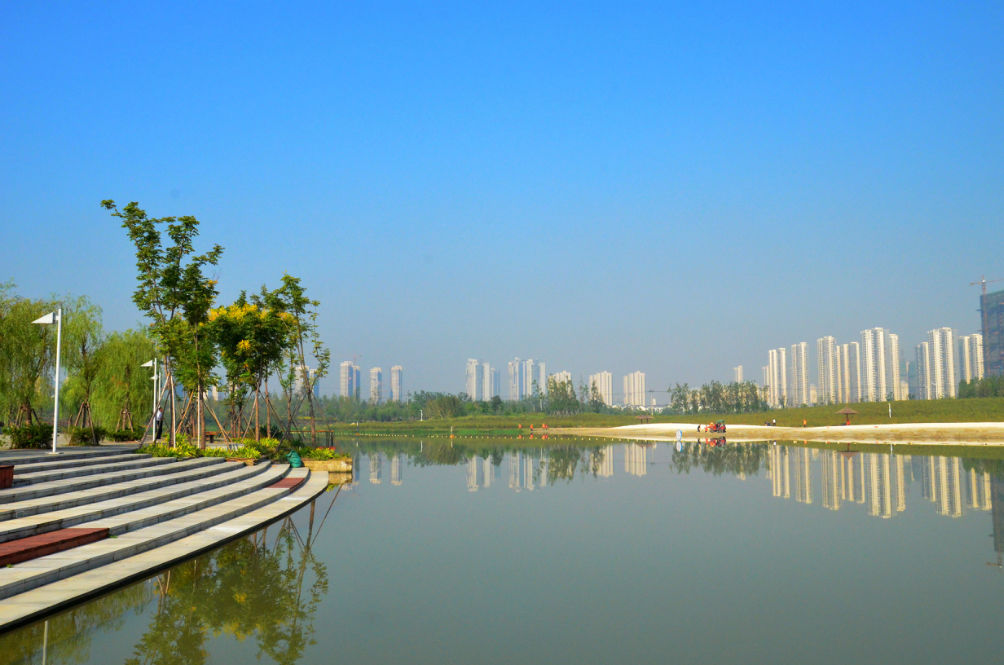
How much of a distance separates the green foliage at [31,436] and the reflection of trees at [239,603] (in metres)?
13.1

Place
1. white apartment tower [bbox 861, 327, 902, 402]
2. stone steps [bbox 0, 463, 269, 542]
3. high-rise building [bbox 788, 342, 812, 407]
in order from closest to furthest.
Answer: stone steps [bbox 0, 463, 269, 542]
white apartment tower [bbox 861, 327, 902, 402]
high-rise building [bbox 788, 342, 812, 407]

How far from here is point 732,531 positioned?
12.2 metres

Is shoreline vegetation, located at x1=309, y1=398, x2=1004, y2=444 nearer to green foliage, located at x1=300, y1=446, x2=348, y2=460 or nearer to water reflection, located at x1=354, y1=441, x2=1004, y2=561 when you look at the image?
water reflection, located at x1=354, y1=441, x2=1004, y2=561

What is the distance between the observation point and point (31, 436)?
20328 mm

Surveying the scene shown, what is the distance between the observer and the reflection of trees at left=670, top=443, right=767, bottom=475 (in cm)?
2462

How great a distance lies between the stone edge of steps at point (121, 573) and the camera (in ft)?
22.5

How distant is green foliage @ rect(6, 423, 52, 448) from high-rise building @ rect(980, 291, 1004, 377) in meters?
151

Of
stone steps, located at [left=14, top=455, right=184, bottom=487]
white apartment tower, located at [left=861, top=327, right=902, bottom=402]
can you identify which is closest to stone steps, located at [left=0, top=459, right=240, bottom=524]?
stone steps, located at [left=14, top=455, right=184, bottom=487]

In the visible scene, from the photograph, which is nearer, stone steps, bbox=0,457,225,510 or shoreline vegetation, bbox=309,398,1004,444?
stone steps, bbox=0,457,225,510

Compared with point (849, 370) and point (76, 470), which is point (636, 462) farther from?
point (849, 370)

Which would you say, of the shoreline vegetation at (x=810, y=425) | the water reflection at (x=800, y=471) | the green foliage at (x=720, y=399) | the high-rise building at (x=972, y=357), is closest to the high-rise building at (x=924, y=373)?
the high-rise building at (x=972, y=357)

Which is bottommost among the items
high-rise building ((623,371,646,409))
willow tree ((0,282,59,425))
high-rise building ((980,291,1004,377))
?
high-rise building ((623,371,646,409))

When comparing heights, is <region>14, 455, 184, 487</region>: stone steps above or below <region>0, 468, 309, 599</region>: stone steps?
above

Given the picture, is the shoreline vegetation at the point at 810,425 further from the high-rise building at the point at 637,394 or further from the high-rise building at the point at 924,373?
the high-rise building at the point at 637,394
